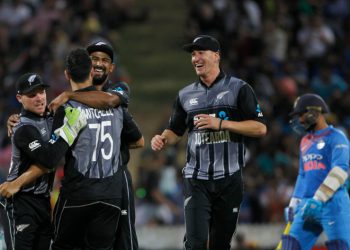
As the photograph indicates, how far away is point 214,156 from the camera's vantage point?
29.0 feet

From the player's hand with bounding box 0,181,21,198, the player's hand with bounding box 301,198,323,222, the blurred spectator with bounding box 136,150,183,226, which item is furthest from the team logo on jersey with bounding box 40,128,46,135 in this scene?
the blurred spectator with bounding box 136,150,183,226

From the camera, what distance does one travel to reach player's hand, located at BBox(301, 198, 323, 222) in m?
9.31

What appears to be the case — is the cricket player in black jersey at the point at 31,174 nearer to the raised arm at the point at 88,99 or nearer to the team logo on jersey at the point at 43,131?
the team logo on jersey at the point at 43,131

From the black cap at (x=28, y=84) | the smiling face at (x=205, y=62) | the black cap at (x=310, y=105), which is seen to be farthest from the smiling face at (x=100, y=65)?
the black cap at (x=310, y=105)

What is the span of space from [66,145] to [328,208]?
310 cm

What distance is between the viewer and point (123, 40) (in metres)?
19.6

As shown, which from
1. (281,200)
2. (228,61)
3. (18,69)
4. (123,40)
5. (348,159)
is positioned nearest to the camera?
(348,159)

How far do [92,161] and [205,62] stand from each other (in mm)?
1727

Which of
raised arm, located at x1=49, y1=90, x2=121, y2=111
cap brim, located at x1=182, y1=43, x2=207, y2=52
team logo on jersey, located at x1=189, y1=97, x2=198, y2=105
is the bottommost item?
raised arm, located at x1=49, y1=90, x2=121, y2=111

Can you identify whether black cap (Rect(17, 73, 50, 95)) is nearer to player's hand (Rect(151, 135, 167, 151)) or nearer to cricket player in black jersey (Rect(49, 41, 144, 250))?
cricket player in black jersey (Rect(49, 41, 144, 250))

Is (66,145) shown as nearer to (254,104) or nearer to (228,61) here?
(254,104)

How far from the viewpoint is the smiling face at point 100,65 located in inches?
328

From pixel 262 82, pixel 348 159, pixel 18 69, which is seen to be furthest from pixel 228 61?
pixel 348 159

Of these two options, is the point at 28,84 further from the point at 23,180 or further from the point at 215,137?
the point at 215,137
